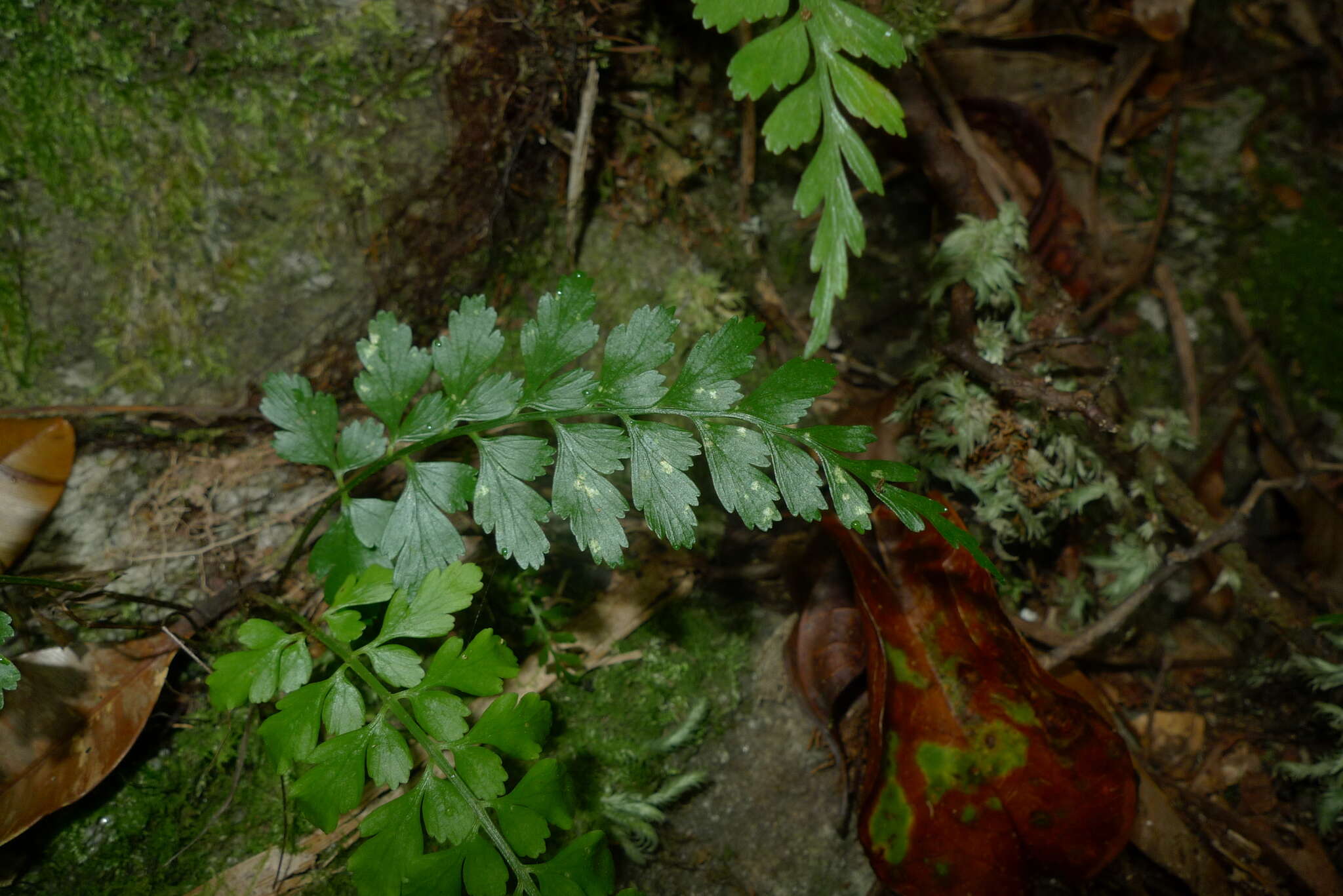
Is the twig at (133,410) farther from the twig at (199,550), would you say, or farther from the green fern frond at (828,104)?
the green fern frond at (828,104)

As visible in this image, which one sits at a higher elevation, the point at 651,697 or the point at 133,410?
the point at 133,410

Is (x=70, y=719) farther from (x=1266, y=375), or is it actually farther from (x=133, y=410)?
(x=1266, y=375)

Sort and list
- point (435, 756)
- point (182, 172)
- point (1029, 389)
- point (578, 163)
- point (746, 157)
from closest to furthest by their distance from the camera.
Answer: point (435, 756), point (1029, 389), point (182, 172), point (578, 163), point (746, 157)

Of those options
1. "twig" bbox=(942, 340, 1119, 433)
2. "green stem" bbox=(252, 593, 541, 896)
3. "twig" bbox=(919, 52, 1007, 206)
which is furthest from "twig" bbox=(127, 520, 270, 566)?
"twig" bbox=(919, 52, 1007, 206)

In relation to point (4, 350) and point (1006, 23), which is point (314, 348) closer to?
point (4, 350)

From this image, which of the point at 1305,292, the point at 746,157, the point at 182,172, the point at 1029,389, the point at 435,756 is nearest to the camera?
the point at 435,756

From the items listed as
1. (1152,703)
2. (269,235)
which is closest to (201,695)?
(269,235)

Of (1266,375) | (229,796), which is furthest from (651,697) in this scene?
(1266,375)
